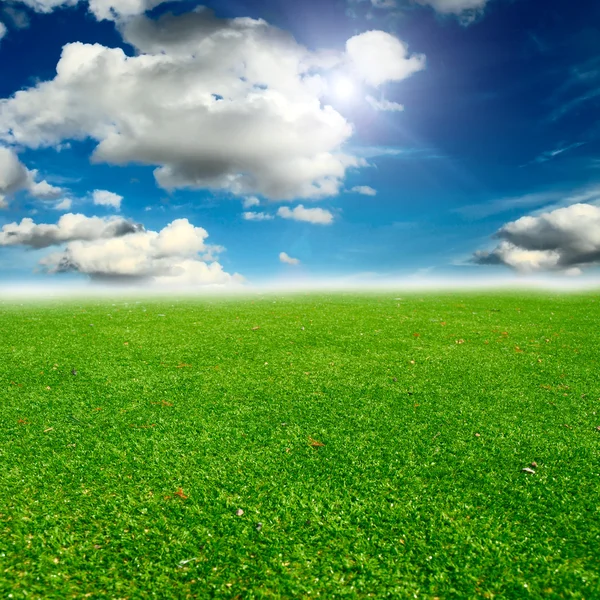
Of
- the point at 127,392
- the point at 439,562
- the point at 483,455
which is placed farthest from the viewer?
the point at 127,392

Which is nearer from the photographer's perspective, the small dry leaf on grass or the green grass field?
the green grass field

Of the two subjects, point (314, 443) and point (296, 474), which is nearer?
point (296, 474)

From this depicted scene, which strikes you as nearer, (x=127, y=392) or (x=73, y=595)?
(x=73, y=595)

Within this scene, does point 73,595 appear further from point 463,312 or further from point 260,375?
point 463,312

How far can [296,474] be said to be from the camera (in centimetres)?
592

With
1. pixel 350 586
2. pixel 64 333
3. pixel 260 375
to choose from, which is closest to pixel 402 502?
pixel 350 586

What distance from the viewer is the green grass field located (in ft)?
13.9

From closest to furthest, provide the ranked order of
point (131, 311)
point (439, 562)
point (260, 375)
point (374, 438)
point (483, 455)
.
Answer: point (439, 562) < point (483, 455) < point (374, 438) < point (260, 375) < point (131, 311)

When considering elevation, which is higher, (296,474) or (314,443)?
(314,443)

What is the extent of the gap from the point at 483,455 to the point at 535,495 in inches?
40.6

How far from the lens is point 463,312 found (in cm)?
2055

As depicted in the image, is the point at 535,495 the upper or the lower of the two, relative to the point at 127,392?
lower

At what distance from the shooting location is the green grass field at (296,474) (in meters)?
4.25

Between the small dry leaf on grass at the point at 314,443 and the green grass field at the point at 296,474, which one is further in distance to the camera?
the small dry leaf on grass at the point at 314,443
